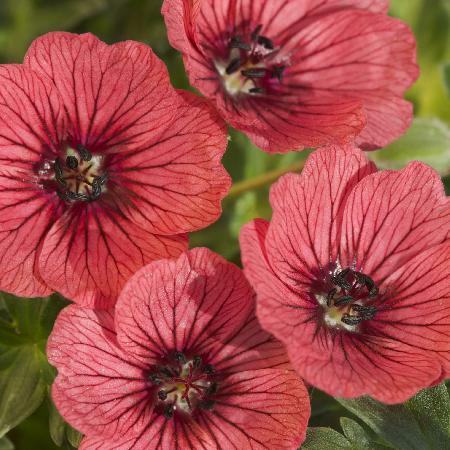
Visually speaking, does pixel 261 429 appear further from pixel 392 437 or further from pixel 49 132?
pixel 49 132

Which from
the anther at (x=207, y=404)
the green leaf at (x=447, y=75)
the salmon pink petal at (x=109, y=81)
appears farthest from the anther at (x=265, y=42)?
the anther at (x=207, y=404)

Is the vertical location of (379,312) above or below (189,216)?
below

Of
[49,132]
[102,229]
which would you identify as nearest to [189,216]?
[102,229]

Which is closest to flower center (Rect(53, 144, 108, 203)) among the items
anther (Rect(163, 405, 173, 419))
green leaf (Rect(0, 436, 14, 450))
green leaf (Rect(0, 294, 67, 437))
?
green leaf (Rect(0, 294, 67, 437))

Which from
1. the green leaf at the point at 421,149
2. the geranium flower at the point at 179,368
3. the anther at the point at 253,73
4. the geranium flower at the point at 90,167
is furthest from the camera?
the green leaf at the point at 421,149

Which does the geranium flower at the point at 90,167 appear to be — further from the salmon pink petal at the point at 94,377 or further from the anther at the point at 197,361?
the anther at the point at 197,361

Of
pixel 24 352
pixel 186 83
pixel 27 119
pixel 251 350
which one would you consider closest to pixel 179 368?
pixel 251 350
